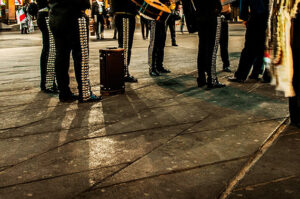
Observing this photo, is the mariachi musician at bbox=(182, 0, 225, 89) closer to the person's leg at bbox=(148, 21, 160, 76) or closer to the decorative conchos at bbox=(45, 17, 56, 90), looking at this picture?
the person's leg at bbox=(148, 21, 160, 76)

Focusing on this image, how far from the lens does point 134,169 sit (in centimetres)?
256

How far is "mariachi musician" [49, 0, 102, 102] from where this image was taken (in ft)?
13.4

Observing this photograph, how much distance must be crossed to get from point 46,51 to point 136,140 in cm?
232

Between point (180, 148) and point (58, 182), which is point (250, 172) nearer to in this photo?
point (180, 148)

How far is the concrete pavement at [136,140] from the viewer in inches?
92.0

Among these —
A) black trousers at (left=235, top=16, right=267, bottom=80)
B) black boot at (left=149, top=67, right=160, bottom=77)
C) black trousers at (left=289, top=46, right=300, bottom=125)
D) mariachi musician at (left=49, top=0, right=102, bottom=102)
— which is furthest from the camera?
black boot at (left=149, top=67, right=160, bottom=77)

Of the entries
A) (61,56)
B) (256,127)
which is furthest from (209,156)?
(61,56)

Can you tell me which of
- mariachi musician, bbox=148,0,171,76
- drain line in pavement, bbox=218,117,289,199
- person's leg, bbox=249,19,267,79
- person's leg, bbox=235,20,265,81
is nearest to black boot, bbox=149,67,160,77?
mariachi musician, bbox=148,0,171,76

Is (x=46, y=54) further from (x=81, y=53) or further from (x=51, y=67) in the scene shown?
(x=81, y=53)

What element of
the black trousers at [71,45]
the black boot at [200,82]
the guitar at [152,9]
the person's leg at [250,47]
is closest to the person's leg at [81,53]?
the black trousers at [71,45]

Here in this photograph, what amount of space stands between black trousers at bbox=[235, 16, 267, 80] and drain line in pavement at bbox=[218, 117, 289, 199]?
204 centimetres

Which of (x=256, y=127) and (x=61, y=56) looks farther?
(x=61, y=56)

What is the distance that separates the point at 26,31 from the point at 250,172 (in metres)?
20.3

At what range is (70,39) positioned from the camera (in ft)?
13.9
